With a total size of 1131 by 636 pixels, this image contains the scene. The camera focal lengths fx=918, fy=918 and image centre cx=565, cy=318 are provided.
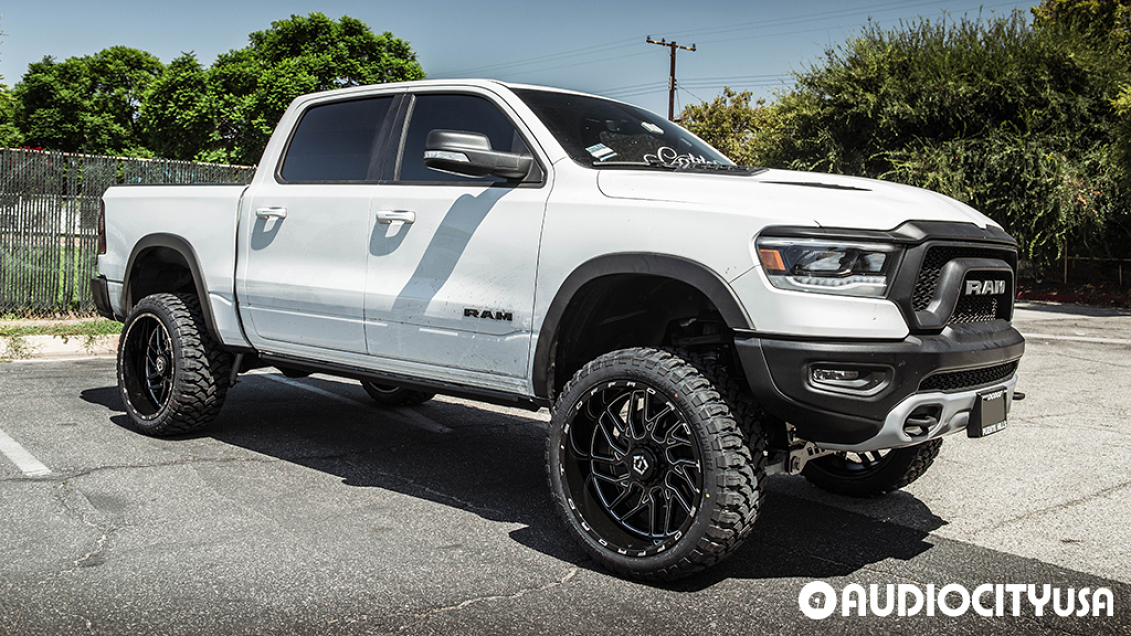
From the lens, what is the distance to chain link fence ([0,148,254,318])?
1127 centimetres

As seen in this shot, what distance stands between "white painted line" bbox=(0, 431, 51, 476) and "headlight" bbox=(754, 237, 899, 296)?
4.07 meters

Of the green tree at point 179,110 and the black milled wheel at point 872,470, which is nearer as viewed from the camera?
the black milled wheel at point 872,470

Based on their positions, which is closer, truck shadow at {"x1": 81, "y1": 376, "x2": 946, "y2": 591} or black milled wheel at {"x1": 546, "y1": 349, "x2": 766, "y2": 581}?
black milled wheel at {"x1": 546, "y1": 349, "x2": 766, "y2": 581}

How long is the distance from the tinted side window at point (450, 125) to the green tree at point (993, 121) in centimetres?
1851

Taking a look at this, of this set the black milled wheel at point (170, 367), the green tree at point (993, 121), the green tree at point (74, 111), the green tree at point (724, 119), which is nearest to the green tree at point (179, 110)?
the green tree at point (74, 111)

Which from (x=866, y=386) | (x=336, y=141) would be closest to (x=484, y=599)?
(x=866, y=386)

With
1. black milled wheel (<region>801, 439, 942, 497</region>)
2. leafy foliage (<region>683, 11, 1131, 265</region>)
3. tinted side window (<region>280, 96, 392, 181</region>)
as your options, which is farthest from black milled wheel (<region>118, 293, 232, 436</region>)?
leafy foliage (<region>683, 11, 1131, 265</region>)

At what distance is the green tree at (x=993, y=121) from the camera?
20.4m

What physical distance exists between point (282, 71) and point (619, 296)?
183ft

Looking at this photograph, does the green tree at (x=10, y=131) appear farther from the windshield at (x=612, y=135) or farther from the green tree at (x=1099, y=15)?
the windshield at (x=612, y=135)

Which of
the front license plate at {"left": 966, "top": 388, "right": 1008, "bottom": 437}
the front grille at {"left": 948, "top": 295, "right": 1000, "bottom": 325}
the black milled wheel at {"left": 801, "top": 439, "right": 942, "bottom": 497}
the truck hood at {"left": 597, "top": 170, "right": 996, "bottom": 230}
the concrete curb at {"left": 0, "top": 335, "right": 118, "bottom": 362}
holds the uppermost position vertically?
the truck hood at {"left": 597, "top": 170, "right": 996, "bottom": 230}

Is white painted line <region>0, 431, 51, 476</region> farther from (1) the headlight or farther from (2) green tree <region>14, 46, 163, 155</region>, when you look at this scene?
(2) green tree <region>14, 46, 163, 155</region>

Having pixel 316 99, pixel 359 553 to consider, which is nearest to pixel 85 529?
pixel 359 553

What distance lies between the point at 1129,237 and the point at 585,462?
21728 mm
